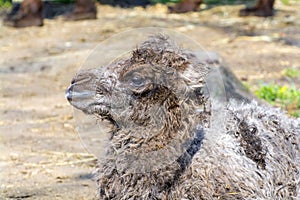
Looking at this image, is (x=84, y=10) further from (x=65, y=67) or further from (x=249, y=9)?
(x=65, y=67)

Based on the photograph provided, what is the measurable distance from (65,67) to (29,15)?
9.69 feet

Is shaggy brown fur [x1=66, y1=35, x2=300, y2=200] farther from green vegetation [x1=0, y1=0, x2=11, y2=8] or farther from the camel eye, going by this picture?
green vegetation [x1=0, y1=0, x2=11, y2=8]

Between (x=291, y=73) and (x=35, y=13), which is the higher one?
(x=291, y=73)

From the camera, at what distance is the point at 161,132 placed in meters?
3.55

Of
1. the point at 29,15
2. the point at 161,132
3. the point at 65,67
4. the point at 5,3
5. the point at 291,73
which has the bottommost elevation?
the point at 5,3

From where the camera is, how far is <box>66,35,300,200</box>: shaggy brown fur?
3541mm

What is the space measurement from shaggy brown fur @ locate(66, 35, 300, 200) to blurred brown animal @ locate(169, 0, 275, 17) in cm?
922

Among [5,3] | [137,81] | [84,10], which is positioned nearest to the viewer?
[137,81]

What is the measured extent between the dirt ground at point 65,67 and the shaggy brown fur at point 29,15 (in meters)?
0.13

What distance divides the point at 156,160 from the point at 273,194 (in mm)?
671

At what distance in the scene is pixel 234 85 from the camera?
24.9 ft

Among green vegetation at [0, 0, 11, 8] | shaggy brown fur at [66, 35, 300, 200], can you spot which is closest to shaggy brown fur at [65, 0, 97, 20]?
green vegetation at [0, 0, 11, 8]

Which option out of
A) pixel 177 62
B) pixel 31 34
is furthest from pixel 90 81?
pixel 31 34

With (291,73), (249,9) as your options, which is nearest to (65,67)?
(291,73)
